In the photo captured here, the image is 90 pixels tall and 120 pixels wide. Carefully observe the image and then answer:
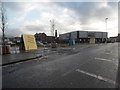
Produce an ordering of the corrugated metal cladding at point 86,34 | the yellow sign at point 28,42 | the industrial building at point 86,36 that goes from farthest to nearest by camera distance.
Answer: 1. the corrugated metal cladding at point 86,34
2. the industrial building at point 86,36
3. the yellow sign at point 28,42

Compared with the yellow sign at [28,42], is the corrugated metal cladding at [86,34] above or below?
above

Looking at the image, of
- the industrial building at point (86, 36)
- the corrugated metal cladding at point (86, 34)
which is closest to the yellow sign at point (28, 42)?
the industrial building at point (86, 36)

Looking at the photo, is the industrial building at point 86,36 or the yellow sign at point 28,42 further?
the industrial building at point 86,36

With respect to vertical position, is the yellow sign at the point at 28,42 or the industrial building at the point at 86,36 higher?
the industrial building at the point at 86,36

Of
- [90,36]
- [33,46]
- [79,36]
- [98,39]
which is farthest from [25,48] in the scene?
[98,39]

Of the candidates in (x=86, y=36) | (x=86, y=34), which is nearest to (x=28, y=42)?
(x=86, y=36)

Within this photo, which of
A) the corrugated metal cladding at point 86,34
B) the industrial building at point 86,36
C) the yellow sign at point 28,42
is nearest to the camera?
the yellow sign at point 28,42

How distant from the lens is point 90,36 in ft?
238

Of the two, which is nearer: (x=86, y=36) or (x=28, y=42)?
(x=28, y=42)

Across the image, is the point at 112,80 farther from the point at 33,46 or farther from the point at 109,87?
the point at 33,46

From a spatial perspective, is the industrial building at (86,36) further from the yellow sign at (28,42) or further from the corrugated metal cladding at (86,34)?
the yellow sign at (28,42)

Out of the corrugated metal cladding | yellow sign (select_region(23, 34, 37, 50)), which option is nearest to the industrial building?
the corrugated metal cladding

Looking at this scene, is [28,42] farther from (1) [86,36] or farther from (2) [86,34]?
(2) [86,34]

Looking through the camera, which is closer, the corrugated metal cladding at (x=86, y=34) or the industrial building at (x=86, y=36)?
the industrial building at (x=86, y=36)
